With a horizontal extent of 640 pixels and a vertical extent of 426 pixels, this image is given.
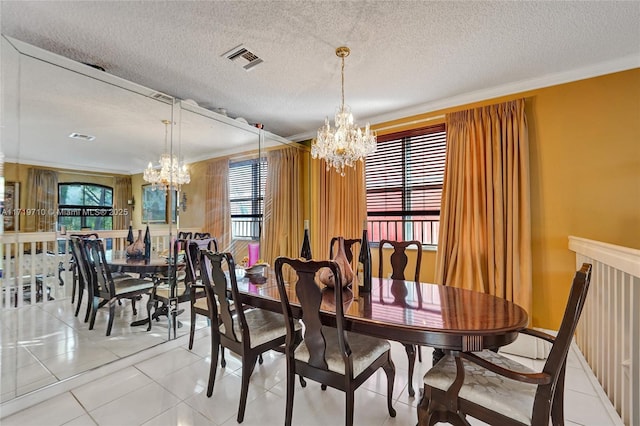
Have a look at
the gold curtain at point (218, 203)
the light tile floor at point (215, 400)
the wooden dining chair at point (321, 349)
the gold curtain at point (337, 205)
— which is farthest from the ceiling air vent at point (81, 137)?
the gold curtain at point (337, 205)

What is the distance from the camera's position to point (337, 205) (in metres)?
4.12

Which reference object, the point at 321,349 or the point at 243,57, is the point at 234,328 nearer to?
the point at 321,349

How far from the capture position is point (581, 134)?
2.62 m

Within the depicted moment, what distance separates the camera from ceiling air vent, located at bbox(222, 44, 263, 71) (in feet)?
7.48

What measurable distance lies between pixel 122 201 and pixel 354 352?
2.58 meters

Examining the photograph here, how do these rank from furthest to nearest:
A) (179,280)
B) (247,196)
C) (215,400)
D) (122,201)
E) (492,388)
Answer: (247,196) < (179,280) < (122,201) < (215,400) < (492,388)

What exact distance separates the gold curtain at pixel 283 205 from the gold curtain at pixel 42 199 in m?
2.34

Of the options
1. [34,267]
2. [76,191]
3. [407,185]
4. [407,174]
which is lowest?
[34,267]

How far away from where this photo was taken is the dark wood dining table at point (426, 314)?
1318 millimetres

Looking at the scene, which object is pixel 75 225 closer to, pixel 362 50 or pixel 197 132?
pixel 197 132

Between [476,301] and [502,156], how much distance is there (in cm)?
186

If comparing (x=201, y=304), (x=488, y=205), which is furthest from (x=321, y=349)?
(x=488, y=205)

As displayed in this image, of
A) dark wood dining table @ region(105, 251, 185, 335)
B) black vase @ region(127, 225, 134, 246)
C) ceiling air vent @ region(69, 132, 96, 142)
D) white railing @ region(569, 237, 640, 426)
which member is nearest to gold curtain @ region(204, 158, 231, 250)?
dark wood dining table @ region(105, 251, 185, 335)

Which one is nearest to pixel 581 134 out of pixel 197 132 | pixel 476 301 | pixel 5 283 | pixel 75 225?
pixel 476 301
